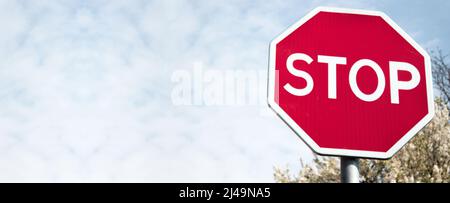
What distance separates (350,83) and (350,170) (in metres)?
0.48

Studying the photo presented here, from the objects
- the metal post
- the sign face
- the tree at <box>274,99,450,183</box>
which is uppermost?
the tree at <box>274,99,450,183</box>

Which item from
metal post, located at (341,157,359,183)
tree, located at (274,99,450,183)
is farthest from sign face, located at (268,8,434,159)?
tree, located at (274,99,450,183)

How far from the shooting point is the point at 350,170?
2.15 meters

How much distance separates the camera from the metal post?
7.05 ft

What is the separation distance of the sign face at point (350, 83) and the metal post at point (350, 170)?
0.14ft

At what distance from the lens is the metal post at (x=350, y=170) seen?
2148 millimetres

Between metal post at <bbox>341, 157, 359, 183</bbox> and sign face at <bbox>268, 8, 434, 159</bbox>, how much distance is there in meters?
0.04

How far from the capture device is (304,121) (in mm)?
2260

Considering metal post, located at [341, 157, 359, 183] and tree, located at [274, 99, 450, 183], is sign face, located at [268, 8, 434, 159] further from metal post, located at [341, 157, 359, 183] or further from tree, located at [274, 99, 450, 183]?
tree, located at [274, 99, 450, 183]

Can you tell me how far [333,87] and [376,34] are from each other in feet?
1.61

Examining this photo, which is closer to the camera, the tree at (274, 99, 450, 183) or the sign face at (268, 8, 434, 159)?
the sign face at (268, 8, 434, 159)
